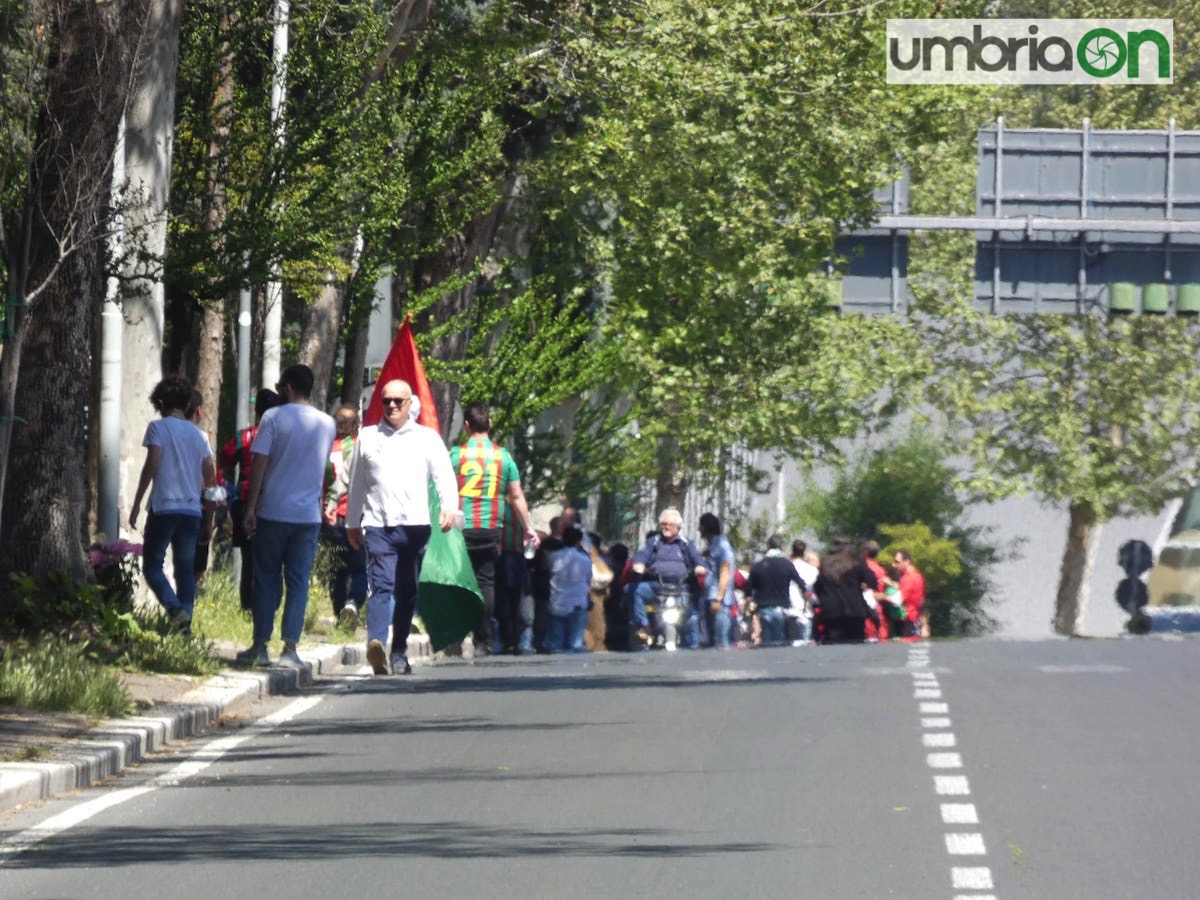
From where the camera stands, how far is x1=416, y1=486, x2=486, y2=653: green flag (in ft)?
62.0

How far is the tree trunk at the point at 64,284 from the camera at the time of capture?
16188 millimetres

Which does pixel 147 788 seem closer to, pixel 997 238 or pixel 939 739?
pixel 939 739

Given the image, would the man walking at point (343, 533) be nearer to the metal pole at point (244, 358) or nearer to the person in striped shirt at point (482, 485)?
the person in striped shirt at point (482, 485)

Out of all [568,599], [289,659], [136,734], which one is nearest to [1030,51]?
[568,599]

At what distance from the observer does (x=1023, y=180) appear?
43344mm

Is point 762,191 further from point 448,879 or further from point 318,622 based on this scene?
point 448,879

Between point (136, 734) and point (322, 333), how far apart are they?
15419 millimetres

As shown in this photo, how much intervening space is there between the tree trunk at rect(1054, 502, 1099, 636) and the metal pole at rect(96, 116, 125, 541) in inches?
1962

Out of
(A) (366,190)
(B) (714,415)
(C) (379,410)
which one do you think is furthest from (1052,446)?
(C) (379,410)

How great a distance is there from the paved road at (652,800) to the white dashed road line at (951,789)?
2 centimetres

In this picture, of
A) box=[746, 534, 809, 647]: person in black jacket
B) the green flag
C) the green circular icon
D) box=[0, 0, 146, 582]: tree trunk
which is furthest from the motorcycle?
the green circular icon

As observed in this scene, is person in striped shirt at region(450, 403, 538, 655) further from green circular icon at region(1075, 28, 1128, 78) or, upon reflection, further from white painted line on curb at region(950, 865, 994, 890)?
green circular icon at region(1075, 28, 1128, 78)

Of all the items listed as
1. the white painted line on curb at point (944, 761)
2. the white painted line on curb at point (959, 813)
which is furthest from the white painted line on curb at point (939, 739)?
the white painted line on curb at point (959, 813)

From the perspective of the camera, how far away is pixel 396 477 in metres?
17.4
